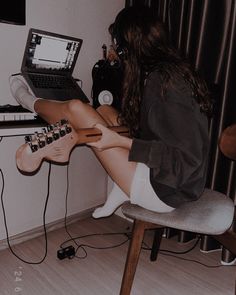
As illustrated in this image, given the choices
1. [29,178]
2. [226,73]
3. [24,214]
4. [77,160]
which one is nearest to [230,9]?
[226,73]

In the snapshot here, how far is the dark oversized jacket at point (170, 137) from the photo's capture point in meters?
1.04

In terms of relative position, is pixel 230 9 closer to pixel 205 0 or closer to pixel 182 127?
pixel 205 0

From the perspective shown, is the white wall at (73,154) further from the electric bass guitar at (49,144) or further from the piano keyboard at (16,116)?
the electric bass guitar at (49,144)

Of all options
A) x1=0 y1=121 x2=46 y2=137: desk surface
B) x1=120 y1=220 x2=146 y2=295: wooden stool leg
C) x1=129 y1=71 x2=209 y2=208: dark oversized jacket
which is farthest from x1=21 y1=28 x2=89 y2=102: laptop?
x1=120 y1=220 x2=146 y2=295: wooden stool leg

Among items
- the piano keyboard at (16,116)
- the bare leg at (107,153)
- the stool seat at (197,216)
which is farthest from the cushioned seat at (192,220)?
the piano keyboard at (16,116)

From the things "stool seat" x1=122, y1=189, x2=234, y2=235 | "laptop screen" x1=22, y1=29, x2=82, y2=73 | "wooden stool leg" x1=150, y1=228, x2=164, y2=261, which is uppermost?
"laptop screen" x1=22, y1=29, x2=82, y2=73

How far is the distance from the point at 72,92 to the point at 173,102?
0.71 metres

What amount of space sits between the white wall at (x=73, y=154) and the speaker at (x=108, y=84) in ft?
0.57

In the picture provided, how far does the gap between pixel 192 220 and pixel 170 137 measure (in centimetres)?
30

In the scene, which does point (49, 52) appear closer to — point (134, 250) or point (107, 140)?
point (107, 140)

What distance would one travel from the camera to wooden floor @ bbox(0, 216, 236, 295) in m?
1.43

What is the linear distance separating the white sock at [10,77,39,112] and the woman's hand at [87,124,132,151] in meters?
0.42

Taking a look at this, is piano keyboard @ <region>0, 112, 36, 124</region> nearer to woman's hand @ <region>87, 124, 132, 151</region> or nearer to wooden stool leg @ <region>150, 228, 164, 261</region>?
woman's hand @ <region>87, 124, 132, 151</region>

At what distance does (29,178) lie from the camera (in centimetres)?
182
